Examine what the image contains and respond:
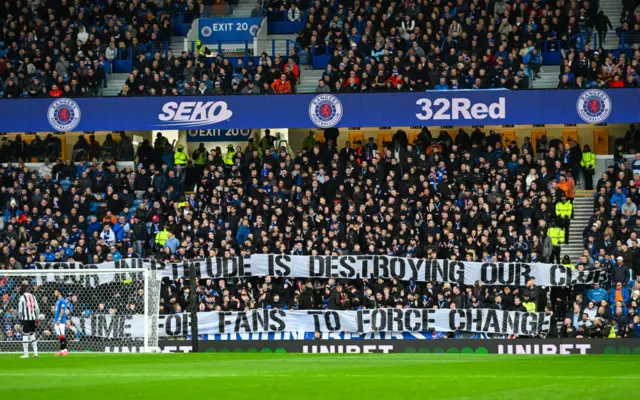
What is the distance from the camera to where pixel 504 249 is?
2964 cm

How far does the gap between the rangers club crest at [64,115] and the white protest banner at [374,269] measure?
6.81 metres

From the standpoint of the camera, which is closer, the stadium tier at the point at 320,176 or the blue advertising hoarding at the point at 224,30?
the stadium tier at the point at 320,176

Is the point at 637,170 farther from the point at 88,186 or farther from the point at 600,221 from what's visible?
the point at 88,186

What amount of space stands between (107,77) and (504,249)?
15.9 m

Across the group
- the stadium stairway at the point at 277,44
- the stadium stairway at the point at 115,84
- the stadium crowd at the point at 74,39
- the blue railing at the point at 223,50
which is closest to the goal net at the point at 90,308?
the stadium crowd at the point at 74,39

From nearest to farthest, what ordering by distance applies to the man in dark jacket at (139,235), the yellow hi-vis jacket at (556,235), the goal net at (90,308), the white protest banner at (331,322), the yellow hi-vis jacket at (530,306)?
the goal net at (90,308) → the white protest banner at (331,322) → the yellow hi-vis jacket at (530,306) → the yellow hi-vis jacket at (556,235) → the man in dark jacket at (139,235)

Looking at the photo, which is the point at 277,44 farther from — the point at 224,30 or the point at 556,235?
the point at 556,235

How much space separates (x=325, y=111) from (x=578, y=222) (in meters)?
8.25

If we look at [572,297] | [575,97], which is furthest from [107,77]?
[572,297]

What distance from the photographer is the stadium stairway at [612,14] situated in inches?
1469

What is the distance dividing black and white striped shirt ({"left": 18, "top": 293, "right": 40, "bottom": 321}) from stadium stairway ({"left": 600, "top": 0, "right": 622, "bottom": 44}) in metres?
21.2

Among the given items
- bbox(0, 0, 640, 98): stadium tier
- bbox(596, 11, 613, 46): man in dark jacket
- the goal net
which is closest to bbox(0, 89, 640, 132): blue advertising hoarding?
bbox(0, 0, 640, 98): stadium tier

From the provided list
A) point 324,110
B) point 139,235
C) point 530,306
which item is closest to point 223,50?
point 324,110

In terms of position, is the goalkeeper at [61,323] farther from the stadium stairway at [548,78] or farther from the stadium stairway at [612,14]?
the stadium stairway at [612,14]
